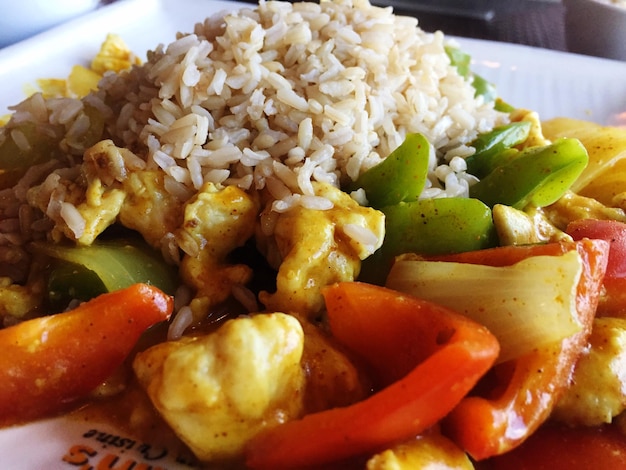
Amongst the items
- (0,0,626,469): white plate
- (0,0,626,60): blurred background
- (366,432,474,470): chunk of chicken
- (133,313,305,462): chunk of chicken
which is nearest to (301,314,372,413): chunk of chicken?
(133,313,305,462): chunk of chicken

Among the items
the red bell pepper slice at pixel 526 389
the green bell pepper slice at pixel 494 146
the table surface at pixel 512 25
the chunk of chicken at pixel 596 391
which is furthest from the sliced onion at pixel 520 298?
the table surface at pixel 512 25

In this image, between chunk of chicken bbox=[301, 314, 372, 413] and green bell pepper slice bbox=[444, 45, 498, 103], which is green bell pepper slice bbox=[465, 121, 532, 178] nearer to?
green bell pepper slice bbox=[444, 45, 498, 103]

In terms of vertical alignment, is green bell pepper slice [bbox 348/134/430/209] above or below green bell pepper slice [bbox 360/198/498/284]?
above

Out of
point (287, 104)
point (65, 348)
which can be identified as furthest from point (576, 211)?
point (65, 348)

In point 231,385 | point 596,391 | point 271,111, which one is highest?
point 271,111

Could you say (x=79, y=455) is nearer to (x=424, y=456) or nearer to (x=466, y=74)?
(x=424, y=456)
